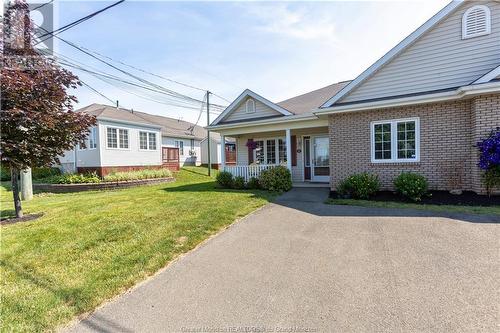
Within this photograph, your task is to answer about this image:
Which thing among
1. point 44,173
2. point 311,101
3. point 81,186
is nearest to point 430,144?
point 311,101

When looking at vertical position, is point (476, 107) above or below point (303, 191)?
above

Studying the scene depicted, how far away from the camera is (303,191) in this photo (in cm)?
1060

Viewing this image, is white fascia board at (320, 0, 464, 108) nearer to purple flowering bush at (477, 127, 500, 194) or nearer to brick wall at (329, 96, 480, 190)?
brick wall at (329, 96, 480, 190)

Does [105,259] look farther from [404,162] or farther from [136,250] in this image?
[404,162]

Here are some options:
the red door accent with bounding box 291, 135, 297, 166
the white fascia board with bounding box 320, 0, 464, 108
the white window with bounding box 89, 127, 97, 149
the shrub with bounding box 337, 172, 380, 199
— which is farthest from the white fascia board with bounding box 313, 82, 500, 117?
the white window with bounding box 89, 127, 97, 149

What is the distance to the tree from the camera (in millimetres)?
6230

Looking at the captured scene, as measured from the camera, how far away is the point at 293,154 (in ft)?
47.2

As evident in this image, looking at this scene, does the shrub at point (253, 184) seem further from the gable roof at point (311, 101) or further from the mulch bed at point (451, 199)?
the mulch bed at point (451, 199)

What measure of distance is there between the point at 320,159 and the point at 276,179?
358cm

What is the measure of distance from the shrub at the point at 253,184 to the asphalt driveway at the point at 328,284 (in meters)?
6.29

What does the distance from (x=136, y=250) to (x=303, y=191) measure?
7015mm

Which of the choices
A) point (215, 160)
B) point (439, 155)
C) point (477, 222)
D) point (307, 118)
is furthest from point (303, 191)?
point (215, 160)

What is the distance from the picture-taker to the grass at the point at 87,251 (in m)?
3.25

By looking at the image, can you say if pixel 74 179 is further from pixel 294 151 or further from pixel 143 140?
pixel 294 151
